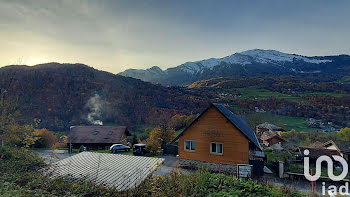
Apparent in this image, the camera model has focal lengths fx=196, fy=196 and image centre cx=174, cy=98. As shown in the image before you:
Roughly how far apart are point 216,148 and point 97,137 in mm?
24405

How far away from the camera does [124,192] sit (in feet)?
19.1

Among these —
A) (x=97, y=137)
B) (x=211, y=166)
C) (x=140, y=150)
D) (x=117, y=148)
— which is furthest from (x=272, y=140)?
(x=97, y=137)

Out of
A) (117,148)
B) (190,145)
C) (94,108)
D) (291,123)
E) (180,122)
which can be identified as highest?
(94,108)

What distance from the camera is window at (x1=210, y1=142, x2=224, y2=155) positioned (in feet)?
60.6

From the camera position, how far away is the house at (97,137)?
34.2m

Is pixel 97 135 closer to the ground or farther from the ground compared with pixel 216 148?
closer to the ground

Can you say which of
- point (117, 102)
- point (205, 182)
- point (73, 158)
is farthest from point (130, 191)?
point (117, 102)

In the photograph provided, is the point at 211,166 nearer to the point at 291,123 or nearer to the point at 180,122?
the point at 180,122

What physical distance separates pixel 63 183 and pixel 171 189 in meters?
3.44

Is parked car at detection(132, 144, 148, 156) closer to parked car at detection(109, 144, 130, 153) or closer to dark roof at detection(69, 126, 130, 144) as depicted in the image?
parked car at detection(109, 144, 130, 153)

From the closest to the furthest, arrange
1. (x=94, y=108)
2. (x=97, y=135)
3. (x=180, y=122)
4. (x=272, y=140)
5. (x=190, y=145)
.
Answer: (x=190, y=145), (x=97, y=135), (x=272, y=140), (x=180, y=122), (x=94, y=108)

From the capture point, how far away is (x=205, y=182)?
728 cm
